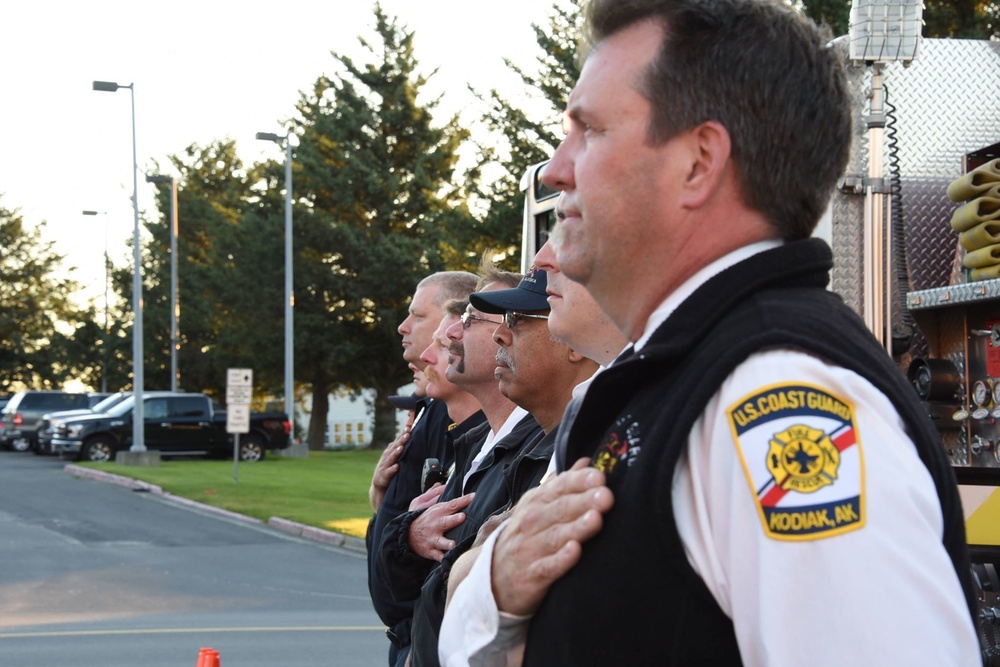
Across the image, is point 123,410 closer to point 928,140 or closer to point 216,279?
point 216,279

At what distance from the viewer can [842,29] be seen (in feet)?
69.2

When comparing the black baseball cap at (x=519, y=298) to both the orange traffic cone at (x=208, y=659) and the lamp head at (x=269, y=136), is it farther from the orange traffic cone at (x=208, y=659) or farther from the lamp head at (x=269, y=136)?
the lamp head at (x=269, y=136)

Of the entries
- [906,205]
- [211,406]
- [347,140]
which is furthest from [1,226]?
[906,205]

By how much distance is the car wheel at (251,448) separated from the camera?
3369 cm

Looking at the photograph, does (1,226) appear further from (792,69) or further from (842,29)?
(792,69)

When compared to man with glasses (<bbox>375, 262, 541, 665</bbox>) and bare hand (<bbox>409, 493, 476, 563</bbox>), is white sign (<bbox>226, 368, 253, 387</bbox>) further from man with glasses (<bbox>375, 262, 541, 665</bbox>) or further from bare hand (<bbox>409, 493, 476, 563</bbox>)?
bare hand (<bbox>409, 493, 476, 563</bbox>)

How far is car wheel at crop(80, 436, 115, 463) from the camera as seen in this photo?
32.7 meters

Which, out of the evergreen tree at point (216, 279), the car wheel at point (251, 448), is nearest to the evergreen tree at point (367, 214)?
the evergreen tree at point (216, 279)

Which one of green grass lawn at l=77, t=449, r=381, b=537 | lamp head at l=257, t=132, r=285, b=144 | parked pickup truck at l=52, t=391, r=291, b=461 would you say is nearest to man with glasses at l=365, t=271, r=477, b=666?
green grass lawn at l=77, t=449, r=381, b=537

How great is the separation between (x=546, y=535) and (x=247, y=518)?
17.5m

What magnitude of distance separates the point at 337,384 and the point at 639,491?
4562 centimetres

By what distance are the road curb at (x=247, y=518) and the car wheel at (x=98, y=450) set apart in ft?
16.5

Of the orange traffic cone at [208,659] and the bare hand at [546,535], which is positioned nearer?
the bare hand at [546,535]

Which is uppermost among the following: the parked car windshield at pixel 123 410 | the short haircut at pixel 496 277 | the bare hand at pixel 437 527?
the short haircut at pixel 496 277
